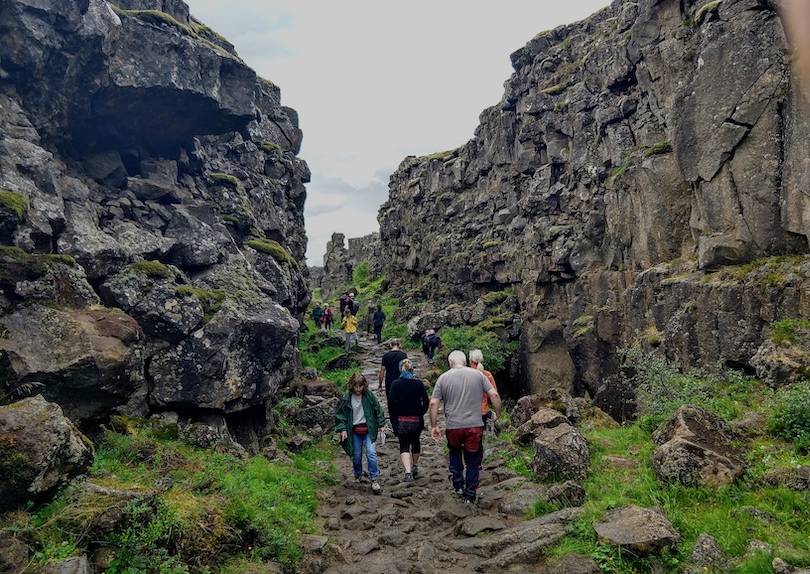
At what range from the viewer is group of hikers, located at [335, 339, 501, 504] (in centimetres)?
943

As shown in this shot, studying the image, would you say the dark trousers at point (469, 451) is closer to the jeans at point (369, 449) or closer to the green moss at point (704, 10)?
the jeans at point (369, 449)

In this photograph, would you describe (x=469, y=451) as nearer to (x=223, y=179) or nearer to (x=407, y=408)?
(x=407, y=408)

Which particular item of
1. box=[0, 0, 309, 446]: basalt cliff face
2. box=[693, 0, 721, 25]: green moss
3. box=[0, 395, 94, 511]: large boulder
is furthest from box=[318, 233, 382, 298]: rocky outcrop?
box=[0, 395, 94, 511]: large boulder

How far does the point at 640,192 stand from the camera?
2231 centimetres

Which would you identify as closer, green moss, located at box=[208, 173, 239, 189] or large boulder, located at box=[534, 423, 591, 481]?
large boulder, located at box=[534, 423, 591, 481]

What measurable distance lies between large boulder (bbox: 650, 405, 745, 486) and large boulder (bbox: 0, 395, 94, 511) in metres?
9.05

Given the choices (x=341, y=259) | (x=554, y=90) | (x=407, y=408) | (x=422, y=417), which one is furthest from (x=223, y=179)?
(x=341, y=259)

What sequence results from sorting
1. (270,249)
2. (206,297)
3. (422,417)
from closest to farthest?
(422,417) → (206,297) → (270,249)

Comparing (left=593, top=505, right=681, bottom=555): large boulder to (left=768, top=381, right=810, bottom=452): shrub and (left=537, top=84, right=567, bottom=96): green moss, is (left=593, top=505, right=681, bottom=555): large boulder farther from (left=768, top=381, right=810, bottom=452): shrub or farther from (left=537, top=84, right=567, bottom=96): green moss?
(left=537, top=84, right=567, bottom=96): green moss

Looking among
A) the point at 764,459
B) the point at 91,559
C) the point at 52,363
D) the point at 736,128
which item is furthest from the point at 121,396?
the point at 736,128

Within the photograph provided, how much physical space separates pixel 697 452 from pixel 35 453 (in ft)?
31.7

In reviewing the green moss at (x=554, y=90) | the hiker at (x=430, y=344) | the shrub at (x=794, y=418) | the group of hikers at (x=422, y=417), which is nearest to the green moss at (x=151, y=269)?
the group of hikers at (x=422, y=417)

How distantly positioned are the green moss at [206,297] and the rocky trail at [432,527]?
602cm

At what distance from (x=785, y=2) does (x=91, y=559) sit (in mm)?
22186
